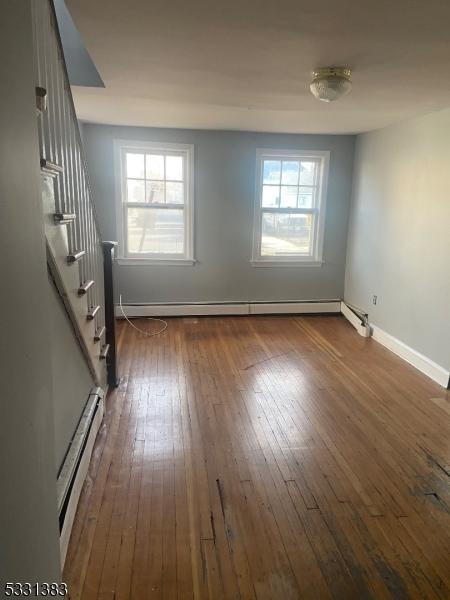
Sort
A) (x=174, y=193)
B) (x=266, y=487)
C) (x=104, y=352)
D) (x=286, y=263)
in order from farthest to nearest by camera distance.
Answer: (x=286, y=263) < (x=174, y=193) < (x=104, y=352) < (x=266, y=487)

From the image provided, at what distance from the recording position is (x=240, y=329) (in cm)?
477

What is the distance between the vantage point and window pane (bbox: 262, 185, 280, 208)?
500cm

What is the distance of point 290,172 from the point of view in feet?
16.5

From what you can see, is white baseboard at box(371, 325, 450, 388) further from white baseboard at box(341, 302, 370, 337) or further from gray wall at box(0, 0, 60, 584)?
gray wall at box(0, 0, 60, 584)

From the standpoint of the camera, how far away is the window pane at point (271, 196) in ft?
16.4

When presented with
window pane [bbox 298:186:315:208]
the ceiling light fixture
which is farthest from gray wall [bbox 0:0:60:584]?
window pane [bbox 298:186:315:208]

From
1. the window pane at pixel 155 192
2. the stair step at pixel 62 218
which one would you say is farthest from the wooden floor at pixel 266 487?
the window pane at pixel 155 192

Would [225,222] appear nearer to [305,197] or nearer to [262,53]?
[305,197]

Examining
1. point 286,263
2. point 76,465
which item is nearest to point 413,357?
point 286,263

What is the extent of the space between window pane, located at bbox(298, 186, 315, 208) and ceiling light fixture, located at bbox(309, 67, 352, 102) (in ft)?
8.24

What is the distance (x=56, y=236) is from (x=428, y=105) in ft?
10.3

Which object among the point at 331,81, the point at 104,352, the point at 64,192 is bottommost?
the point at 104,352

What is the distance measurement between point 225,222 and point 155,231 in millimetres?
882

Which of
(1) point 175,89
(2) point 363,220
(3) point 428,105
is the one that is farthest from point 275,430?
(2) point 363,220
